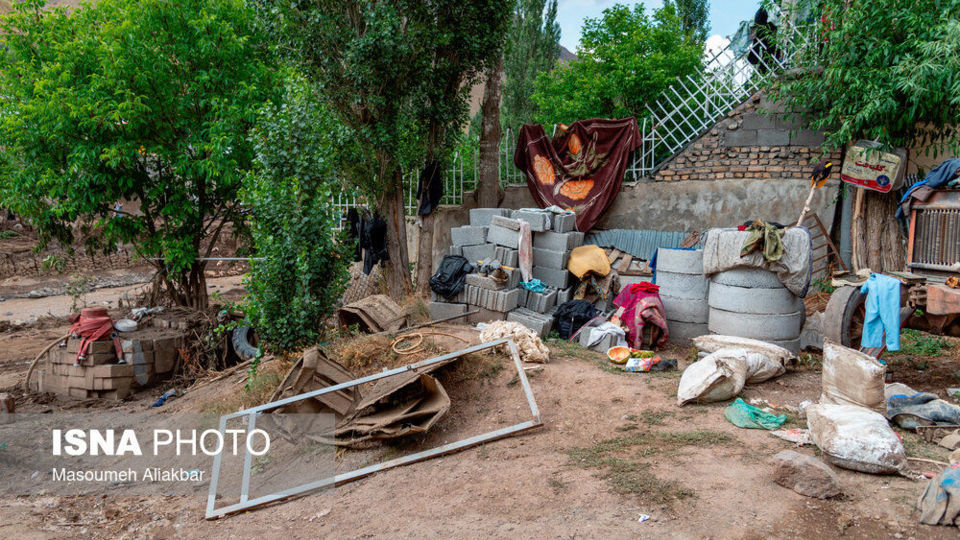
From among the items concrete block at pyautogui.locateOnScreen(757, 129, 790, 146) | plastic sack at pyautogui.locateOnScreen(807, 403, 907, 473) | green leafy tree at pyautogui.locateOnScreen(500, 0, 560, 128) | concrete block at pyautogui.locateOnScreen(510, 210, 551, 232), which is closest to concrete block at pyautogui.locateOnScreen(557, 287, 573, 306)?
concrete block at pyautogui.locateOnScreen(510, 210, 551, 232)

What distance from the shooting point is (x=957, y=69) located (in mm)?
7957

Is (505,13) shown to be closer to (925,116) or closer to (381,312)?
(381,312)

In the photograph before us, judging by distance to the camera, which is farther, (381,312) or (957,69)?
(381,312)

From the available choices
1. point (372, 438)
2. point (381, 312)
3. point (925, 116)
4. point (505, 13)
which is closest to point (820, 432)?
point (372, 438)

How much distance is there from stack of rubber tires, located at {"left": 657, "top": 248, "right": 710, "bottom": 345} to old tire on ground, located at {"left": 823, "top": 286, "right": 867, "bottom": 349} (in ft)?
7.59

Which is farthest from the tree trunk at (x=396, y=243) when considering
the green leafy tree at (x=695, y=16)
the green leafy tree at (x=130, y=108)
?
the green leafy tree at (x=695, y=16)

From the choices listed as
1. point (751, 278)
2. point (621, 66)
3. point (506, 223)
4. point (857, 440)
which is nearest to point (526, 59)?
point (621, 66)

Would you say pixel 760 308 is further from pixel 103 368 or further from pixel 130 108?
pixel 130 108

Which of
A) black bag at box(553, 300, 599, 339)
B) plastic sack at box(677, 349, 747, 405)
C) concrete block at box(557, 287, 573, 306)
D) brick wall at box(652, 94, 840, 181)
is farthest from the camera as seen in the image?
brick wall at box(652, 94, 840, 181)

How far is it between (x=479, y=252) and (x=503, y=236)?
19.8 inches

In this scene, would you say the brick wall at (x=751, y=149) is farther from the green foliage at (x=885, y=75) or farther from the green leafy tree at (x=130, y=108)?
the green leafy tree at (x=130, y=108)

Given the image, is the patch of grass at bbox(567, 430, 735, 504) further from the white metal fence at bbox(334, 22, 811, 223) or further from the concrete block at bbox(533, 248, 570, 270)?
the white metal fence at bbox(334, 22, 811, 223)

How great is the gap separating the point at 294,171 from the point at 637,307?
199 inches

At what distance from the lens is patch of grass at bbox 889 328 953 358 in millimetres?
8188
